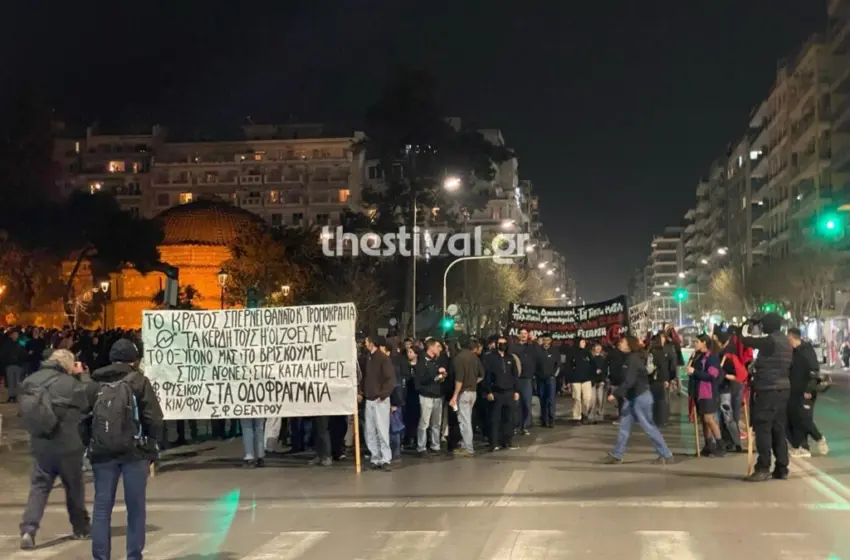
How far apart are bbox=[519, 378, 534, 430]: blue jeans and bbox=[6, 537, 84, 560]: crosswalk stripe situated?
10.4 m

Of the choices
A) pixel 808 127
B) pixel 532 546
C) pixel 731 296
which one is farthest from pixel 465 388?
pixel 731 296

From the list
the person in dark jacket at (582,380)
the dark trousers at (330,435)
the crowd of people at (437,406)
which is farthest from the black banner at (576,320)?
the dark trousers at (330,435)

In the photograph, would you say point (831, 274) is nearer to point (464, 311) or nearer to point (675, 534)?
point (464, 311)

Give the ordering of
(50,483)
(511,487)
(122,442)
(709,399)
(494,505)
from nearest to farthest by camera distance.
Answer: (122,442) → (50,483) → (494,505) → (511,487) → (709,399)

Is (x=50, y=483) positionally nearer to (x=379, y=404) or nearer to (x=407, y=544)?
(x=407, y=544)

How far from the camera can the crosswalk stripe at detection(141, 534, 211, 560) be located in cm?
846

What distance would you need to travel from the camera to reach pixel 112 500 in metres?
7.54

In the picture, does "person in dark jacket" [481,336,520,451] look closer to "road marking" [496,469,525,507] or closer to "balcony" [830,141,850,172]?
"road marking" [496,469,525,507]

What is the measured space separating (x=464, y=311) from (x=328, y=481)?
5340 cm

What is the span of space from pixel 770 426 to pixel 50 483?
8174mm

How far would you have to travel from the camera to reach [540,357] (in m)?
19.3

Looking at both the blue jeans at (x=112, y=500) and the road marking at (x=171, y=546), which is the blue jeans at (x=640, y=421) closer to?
the road marking at (x=171, y=546)

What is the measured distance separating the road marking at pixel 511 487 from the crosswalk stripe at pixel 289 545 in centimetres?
236

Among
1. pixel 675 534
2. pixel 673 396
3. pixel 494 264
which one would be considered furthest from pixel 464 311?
pixel 675 534
